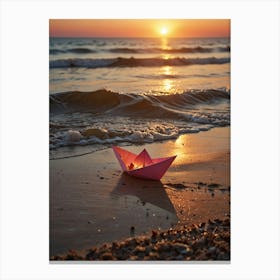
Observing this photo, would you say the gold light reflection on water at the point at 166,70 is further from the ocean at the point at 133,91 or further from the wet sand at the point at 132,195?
the wet sand at the point at 132,195

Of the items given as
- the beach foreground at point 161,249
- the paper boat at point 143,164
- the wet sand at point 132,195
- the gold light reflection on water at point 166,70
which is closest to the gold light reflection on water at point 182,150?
the wet sand at point 132,195

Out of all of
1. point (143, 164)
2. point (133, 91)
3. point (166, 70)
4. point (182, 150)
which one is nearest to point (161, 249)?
point (143, 164)

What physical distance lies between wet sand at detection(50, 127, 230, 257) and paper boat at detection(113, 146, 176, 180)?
0.06 m

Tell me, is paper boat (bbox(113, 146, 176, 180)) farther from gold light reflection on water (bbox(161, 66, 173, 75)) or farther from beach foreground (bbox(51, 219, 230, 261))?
gold light reflection on water (bbox(161, 66, 173, 75))

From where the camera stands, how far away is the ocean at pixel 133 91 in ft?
13.2

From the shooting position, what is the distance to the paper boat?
366 centimetres

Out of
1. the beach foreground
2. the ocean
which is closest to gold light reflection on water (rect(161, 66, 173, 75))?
the ocean

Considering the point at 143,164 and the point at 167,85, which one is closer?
the point at 143,164
